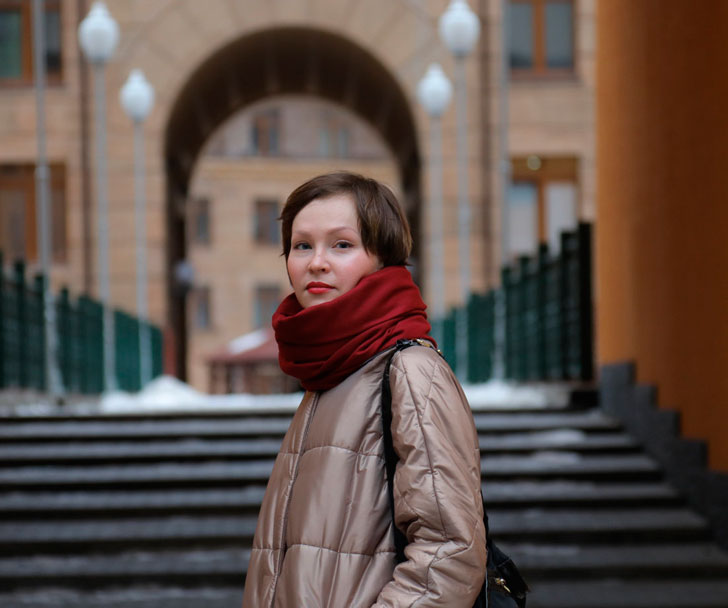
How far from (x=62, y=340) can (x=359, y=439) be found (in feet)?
41.8

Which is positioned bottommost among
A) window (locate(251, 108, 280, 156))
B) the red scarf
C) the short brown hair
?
the red scarf

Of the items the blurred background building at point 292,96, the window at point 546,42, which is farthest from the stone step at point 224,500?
the window at point 546,42

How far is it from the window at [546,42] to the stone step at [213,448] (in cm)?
1450

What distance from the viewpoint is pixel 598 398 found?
422 inches

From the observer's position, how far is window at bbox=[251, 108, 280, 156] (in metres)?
49.0

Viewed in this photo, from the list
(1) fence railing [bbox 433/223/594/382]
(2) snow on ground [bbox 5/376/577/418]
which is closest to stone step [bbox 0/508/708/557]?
(2) snow on ground [bbox 5/376/577/418]

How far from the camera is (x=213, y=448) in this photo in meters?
9.35

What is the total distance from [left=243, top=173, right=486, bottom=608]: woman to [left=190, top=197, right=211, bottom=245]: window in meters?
45.2

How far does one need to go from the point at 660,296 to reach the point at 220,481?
11.7 ft

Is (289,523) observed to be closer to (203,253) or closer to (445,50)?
(445,50)

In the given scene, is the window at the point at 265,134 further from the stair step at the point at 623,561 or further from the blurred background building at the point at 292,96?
the stair step at the point at 623,561

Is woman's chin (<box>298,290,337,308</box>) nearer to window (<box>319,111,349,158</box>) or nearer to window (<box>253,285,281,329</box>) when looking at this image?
window (<box>253,285,281,329</box>)

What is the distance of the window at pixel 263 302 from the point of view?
4762cm

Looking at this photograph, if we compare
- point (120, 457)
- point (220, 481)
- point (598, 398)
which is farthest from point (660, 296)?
point (120, 457)
